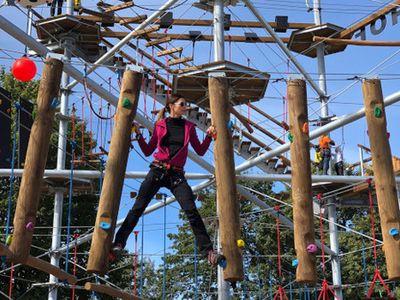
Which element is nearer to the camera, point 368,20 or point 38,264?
point 38,264

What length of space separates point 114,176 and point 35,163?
61 centimetres

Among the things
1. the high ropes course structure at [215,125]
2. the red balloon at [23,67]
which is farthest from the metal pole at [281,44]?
the red balloon at [23,67]

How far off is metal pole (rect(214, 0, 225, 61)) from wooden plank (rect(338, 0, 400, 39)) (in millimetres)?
3057

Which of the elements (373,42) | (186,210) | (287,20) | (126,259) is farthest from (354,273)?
(186,210)

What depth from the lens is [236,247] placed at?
18.0 ft

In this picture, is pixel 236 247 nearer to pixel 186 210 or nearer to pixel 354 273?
pixel 186 210

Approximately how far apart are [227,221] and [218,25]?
25.2ft

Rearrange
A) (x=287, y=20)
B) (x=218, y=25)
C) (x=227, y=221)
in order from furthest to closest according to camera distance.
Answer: (x=287, y=20) → (x=218, y=25) → (x=227, y=221)

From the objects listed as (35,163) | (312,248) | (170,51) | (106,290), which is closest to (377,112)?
(312,248)

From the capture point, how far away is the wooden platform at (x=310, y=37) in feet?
50.9

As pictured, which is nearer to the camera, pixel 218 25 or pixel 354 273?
pixel 218 25

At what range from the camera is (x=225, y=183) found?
5730mm

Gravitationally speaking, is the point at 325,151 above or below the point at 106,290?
above

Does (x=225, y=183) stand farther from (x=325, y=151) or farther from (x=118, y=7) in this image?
(x=118, y=7)
